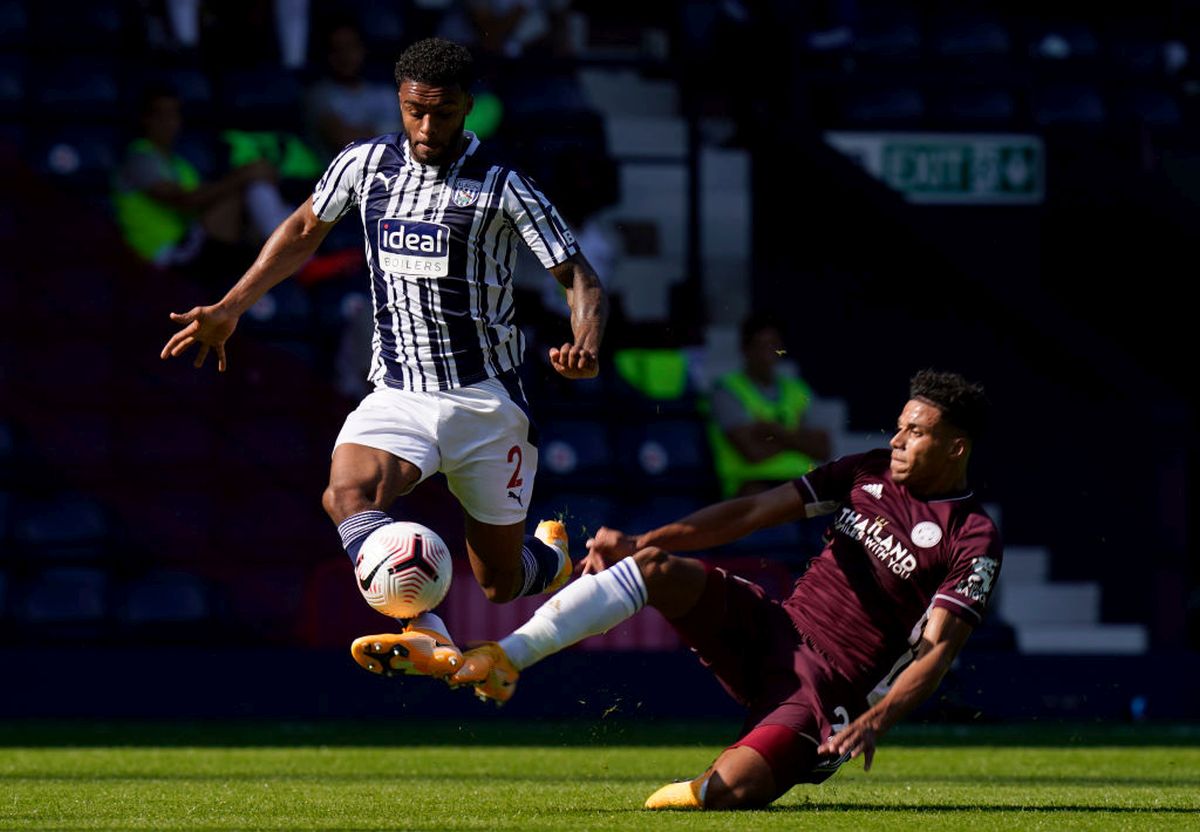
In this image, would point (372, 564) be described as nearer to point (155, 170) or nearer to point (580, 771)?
point (580, 771)

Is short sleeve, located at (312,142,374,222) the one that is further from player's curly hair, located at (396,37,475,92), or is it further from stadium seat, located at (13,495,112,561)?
stadium seat, located at (13,495,112,561)

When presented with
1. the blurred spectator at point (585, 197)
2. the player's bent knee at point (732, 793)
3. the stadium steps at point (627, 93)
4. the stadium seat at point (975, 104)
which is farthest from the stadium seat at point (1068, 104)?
the player's bent knee at point (732, 793)

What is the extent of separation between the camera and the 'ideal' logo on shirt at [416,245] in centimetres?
694

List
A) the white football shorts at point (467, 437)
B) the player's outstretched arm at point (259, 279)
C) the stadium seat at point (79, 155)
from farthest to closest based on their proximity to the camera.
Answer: the stadium seat at point (79, 155), the player's outstretched arm at point (259, 279), the white football shorts at point (467, 437)

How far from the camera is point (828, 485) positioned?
6.58 m

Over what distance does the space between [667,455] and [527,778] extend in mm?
4607

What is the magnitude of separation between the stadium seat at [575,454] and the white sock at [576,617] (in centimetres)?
577

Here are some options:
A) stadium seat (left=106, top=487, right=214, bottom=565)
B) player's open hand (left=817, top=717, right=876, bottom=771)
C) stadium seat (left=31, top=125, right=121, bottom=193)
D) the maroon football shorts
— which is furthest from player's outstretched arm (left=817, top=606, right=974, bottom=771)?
stadium seat (left=31, top=125, right=121, bottom=193)

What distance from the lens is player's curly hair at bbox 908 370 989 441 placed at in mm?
6336

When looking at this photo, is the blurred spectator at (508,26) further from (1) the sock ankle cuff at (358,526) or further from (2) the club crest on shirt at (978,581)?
(2) the club crest on shirt at (978,581)

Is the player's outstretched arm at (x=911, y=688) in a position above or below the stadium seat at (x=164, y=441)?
above

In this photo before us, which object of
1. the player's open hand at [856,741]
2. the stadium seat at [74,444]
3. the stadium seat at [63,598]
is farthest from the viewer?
the stadium seat at [74,444]

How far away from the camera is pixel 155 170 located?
475 inches

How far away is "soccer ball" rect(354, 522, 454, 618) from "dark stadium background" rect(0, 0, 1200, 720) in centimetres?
456
